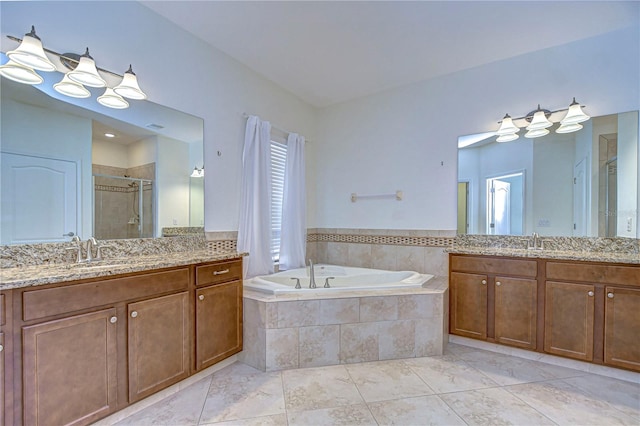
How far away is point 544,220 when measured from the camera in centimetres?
271

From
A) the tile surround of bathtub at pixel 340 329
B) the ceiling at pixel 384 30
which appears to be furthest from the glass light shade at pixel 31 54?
the tile surround of bathtub at pixel 340 329

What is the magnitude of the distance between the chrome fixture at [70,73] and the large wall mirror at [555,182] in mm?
3020

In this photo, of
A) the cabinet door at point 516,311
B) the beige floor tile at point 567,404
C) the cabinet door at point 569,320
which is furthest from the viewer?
the cabinet door at point 516,311

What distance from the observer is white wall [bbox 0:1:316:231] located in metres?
1.75

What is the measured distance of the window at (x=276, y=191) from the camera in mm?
3289

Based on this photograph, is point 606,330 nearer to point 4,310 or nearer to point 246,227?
point 246,227

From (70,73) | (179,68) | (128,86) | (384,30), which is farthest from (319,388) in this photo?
(384,30)

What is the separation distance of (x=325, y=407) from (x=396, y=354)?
85cm

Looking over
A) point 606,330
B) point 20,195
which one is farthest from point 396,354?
point 20,195

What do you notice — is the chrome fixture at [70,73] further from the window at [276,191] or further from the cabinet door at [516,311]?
the cabinet door at [516,311]

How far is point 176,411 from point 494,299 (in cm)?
248

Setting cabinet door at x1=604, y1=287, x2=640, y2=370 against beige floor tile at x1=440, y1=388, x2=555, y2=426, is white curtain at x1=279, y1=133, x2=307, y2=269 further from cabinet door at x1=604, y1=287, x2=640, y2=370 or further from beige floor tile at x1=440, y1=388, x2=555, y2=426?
cabinet door at x1=604, y1=287, x2=640, y2=370

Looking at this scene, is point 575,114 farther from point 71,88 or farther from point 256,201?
point 71,88

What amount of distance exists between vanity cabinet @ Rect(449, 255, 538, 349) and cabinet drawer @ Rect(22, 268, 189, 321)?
7.41ft
